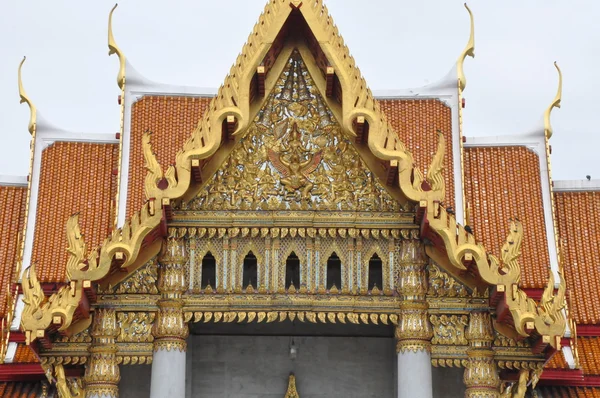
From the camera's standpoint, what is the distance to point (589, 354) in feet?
85.7

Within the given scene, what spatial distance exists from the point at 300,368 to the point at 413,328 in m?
2.86

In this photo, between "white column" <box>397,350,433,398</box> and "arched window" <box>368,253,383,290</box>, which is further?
"arched window" <box>368,253,383,290</box>

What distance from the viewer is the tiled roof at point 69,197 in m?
28.0

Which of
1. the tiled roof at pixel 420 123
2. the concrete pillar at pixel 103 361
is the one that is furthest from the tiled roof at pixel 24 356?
the tiled roof at pixel 420 123

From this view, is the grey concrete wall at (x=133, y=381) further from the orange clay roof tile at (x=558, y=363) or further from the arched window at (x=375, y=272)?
the orange clay roof tile at (x=558, y=363)

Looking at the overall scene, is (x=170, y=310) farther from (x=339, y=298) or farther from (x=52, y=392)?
(x=52, y=392)

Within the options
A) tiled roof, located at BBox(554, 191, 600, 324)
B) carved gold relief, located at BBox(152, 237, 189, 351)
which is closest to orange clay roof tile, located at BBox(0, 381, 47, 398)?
carved gold relief, located at BBox(152, 237, 189, 351)

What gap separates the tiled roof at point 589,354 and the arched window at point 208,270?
7.39 meters

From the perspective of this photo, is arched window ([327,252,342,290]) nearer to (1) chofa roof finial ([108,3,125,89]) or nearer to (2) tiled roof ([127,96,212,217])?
(1) chofa roof finial ([108,3,125,89])

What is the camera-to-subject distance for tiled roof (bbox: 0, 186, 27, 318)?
2772 cm

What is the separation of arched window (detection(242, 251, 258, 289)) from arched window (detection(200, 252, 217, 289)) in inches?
15.3

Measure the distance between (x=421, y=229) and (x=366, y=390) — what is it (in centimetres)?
313

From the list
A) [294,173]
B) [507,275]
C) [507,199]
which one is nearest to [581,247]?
[507,199]

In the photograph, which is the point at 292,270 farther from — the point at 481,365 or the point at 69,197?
the point at 69,197
